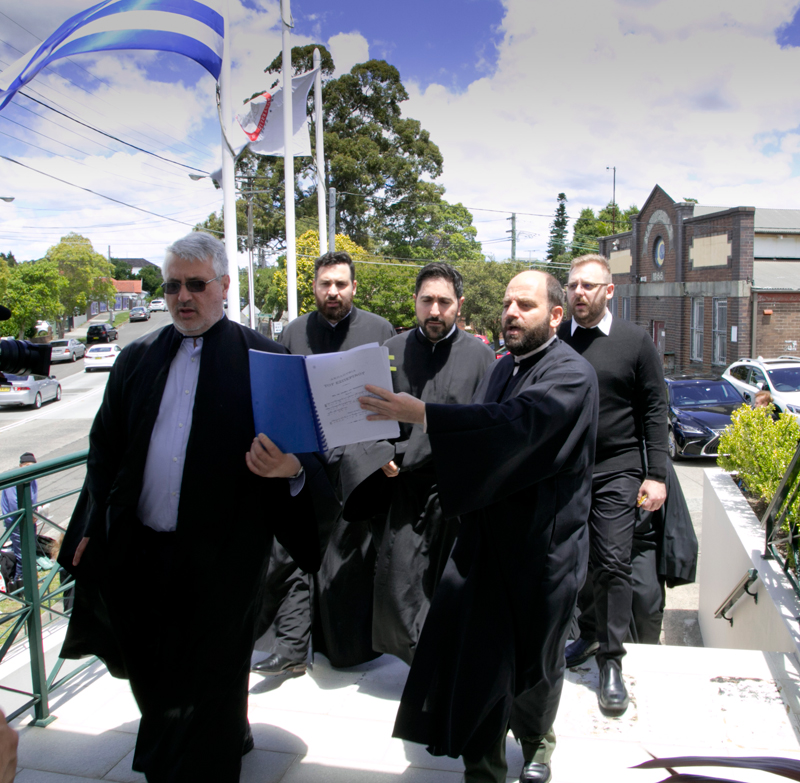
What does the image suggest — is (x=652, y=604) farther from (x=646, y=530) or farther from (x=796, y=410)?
(x=796, y=410)

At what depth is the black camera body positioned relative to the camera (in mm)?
2424

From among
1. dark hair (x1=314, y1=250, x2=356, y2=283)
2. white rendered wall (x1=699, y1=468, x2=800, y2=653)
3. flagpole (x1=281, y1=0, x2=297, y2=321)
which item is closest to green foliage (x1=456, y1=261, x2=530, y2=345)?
flagpole (x1=281, y1=0, x2=297, y2=321)

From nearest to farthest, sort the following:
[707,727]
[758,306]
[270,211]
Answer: [707,727] < [758,306] < [270,211]

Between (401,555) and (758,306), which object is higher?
(758,306)

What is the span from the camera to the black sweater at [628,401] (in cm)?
348

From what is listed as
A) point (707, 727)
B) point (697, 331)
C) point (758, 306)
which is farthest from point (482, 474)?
point (697, 331)

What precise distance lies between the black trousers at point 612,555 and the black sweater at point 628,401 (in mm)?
99

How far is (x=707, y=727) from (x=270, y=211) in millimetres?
41845

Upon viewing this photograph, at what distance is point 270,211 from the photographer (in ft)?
138

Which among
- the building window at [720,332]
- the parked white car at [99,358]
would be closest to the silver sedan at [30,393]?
the parked white car at [99,358]

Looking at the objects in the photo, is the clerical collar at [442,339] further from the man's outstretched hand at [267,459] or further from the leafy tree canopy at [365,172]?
the leafy tree canopy at [365,172]

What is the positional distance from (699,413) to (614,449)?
11.0 m

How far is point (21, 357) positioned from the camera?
246cm

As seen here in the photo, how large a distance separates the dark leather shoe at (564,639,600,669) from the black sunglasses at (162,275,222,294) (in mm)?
2673
